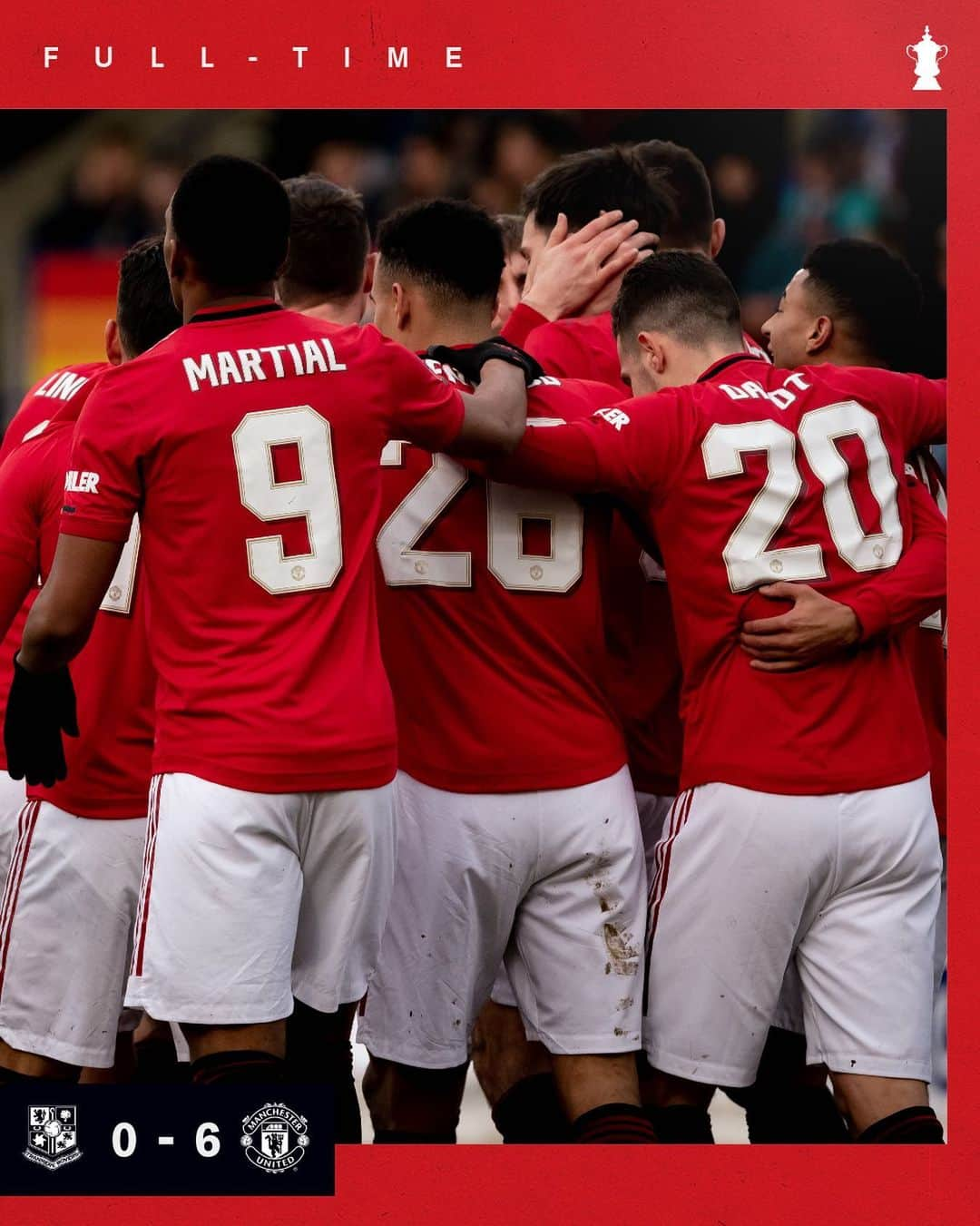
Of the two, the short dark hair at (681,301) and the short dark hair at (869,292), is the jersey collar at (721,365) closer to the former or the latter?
the short dark hair at (681,301)

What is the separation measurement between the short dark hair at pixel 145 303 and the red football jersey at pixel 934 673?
6.19ft

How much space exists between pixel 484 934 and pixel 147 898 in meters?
0.83

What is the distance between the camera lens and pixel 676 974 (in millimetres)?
3764

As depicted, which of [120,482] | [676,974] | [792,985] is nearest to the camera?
[120,482]

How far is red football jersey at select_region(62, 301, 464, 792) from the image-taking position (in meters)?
3.32

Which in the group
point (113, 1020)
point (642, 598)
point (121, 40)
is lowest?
point (113, 1020)

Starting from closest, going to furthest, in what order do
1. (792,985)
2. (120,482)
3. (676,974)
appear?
(120,482) → (676,974) → (792,985)

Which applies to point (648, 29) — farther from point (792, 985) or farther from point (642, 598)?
point (792, 985)

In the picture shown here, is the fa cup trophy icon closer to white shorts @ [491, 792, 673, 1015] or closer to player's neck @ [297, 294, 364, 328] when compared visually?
player's neck @ [297, 294, 364, 328]

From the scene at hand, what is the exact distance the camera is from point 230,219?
3.43m

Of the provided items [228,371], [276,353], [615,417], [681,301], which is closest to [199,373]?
[228,371]

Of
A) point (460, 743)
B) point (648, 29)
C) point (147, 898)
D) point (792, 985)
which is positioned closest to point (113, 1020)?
point (147, 898)

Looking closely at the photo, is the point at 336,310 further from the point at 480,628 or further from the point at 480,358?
the point at 480,628

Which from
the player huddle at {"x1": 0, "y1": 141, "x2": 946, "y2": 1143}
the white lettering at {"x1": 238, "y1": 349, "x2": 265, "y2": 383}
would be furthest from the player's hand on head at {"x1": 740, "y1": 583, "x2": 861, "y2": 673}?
the white lettering at {"x1": 238, "y1": 349, "x2": 265, "y2": 383}
